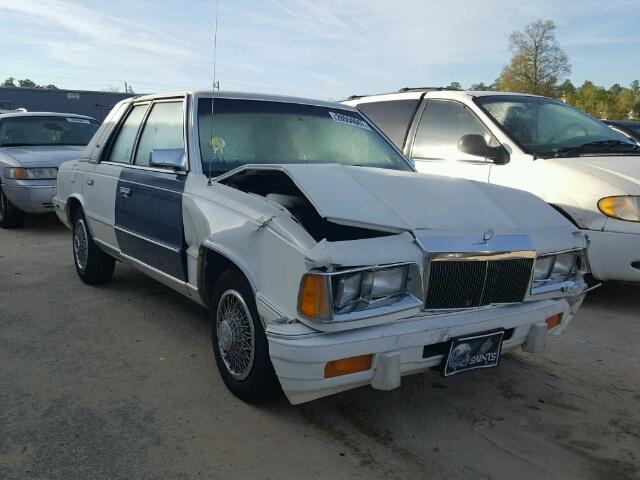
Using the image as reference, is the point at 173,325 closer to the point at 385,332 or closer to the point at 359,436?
the point at 359,436

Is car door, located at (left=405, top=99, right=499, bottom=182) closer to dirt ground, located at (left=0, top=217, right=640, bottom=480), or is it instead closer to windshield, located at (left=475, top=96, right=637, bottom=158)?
windshield, located at (left=475, top=96, right=637, bottom=158)

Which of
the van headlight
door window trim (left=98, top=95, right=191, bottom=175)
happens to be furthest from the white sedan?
door window trim (left=98, top=95, right=191, bottom=175)

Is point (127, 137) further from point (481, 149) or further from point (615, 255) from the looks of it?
point (615, 255)

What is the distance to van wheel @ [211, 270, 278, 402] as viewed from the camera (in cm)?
288

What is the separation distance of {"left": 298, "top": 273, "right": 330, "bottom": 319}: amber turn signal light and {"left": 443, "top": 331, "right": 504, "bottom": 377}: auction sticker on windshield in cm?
67

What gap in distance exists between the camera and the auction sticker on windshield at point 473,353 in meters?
2.68

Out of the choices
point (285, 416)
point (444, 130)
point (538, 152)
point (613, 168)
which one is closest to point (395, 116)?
point (444, 130)

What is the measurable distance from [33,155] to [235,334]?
642cm

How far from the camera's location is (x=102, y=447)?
2691 millimetres

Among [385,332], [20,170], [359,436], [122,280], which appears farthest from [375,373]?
[20,170]

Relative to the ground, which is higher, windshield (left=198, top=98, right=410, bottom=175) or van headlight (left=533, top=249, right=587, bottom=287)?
windshield (left=198, top=98, right=410, bottom=175)

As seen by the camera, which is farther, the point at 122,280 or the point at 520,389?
the point at 122,280

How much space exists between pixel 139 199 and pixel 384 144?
184 cm

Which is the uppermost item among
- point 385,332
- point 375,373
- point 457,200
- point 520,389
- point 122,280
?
point 457,200
